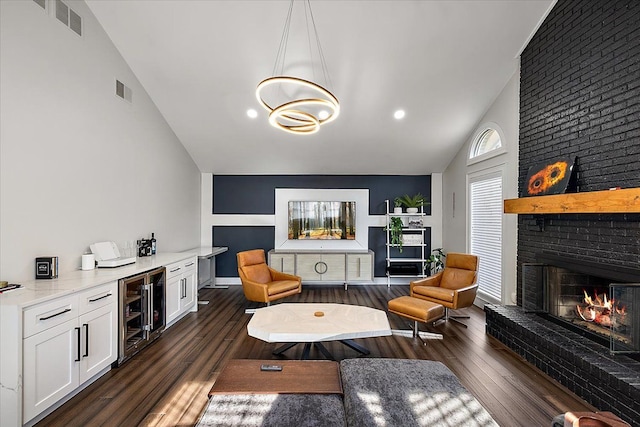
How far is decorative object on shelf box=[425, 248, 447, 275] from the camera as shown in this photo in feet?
20.8

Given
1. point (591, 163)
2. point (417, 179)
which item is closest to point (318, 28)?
point (591, 163)

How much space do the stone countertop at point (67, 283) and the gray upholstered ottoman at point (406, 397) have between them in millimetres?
2168

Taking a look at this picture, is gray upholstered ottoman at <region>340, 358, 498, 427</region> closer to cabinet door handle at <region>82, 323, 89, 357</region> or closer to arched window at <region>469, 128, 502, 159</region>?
cabinet door handle at <region>82, 323, 89, 357</region>

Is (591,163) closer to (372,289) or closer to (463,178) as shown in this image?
(463,178)

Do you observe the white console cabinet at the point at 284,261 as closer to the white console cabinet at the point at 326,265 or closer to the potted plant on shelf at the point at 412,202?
the white console cabinet at the point at 326,265

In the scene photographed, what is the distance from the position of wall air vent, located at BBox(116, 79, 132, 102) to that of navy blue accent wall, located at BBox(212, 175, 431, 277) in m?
2.71

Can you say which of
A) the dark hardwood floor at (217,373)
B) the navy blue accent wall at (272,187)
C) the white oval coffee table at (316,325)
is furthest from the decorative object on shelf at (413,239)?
the white oval coffee table at (316,325)

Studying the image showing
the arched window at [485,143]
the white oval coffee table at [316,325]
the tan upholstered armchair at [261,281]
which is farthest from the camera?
the arched window at [485,143]

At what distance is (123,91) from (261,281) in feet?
10.5

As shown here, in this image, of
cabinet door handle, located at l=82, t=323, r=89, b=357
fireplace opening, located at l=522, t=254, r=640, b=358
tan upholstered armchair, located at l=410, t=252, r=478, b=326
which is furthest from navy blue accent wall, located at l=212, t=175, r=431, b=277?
cabinet door handle, located at l=82, t=323, r=89, b=357

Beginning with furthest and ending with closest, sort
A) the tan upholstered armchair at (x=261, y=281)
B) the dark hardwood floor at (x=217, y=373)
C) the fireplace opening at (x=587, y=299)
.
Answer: the tan upholstered armchair at (x=261, y=281)
the fireplace opening at (x=587, y=299)
the dark hardwood floor at (x=217, y=373)

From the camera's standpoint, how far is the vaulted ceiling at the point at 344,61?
3656 mm

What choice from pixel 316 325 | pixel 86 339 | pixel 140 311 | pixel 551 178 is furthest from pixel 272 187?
pixel 551 178

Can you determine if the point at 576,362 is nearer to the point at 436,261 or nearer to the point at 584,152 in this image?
the point at 584,152
